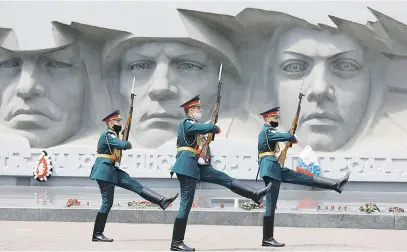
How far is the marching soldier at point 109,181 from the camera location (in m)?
7.24

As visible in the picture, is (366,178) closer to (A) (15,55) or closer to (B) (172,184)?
(B) (172,184)

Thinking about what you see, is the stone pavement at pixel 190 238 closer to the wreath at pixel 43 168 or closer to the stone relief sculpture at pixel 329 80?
the wreath at pixel 43 168

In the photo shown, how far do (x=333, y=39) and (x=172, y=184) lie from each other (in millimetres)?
5080

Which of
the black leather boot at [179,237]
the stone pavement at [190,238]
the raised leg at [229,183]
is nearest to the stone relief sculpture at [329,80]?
the stone pavement at [190,238]

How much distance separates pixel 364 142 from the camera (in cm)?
1620

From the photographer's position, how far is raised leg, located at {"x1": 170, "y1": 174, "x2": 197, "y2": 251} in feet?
21.4

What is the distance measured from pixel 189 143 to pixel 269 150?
895mm

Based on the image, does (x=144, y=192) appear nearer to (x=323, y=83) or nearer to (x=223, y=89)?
(x=323, y=83)

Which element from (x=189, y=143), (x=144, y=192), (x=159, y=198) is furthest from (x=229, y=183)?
(x=144, y=192)

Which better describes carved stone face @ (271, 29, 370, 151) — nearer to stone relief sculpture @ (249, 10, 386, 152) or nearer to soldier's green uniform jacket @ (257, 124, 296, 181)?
stone relief sculpture @ (249, 10, 386, 152)

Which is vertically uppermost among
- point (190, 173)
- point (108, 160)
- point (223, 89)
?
point (223, 89)

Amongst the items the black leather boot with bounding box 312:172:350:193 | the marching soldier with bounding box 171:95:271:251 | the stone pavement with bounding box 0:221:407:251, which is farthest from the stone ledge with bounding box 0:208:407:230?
the marching soldier with bounding box 171:95:271:251

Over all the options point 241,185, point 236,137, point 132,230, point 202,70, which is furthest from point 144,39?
point 241,185

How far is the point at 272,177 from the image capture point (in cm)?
696
